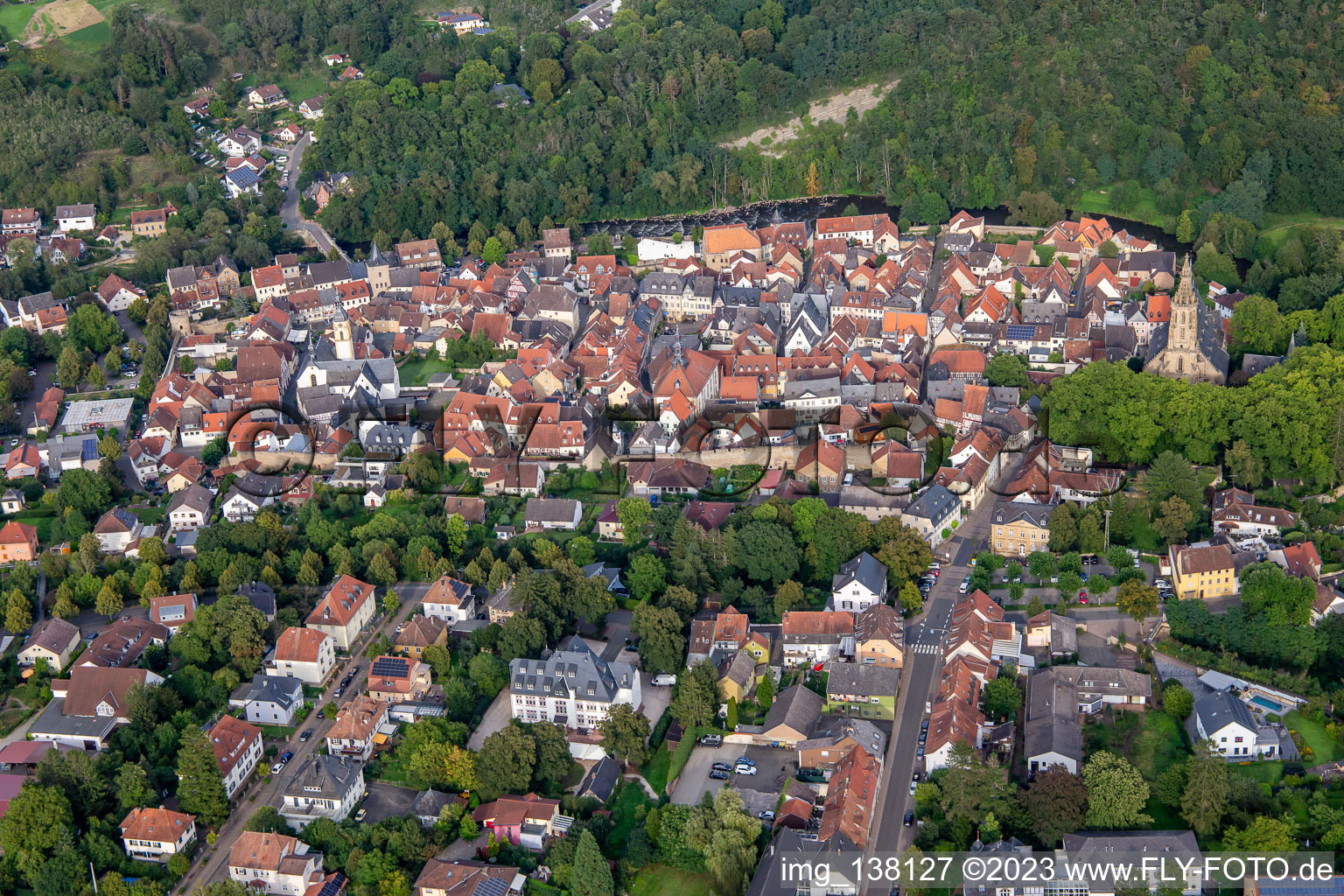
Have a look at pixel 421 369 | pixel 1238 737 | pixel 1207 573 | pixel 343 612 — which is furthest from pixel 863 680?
pixel 421 369

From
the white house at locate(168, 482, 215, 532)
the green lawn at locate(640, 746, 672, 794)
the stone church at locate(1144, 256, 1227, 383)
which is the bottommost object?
the white house at locate(168, 482, 215, 532)

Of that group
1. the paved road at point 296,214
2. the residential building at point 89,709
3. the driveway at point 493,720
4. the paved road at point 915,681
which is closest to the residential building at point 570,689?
the driveway at point 493,720

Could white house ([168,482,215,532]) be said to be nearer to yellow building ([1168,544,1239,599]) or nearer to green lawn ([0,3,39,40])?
yellow building ([1168,544,1239,599])

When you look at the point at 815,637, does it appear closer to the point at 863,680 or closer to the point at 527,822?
the point at 863,680

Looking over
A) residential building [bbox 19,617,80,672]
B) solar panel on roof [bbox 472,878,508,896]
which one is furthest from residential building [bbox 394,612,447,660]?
residential building [bbox 19,617,80,672]

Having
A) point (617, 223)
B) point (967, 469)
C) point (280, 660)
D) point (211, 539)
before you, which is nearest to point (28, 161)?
point (617, 223)

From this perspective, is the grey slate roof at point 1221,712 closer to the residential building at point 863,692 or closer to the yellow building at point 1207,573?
the yellow building at point 1207,573
